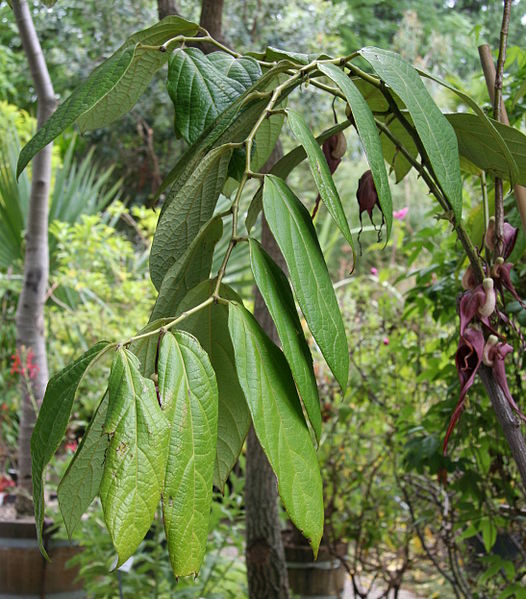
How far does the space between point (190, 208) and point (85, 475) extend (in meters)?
0.15

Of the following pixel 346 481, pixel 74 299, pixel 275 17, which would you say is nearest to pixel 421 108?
pixel 346 481

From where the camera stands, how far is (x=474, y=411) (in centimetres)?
115

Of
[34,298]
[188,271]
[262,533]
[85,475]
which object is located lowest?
[262,533]

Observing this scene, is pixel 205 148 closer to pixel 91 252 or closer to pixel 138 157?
pixel 91 252

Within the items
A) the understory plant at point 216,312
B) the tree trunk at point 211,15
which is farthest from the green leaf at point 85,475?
the tree trunk at point 211,15

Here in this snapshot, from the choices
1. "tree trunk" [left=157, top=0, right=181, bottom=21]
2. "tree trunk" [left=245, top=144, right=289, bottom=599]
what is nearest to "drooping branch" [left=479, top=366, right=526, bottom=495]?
"tree trunk" [left=245, top=144, right=289, bottom=599]

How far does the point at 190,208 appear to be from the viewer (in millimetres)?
415

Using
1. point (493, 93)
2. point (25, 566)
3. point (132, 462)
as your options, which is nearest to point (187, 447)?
point (132, 462)

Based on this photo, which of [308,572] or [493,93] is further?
[308,572]

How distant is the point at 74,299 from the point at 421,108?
355 cm

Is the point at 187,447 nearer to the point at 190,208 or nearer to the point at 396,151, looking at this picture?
the point at 190,208

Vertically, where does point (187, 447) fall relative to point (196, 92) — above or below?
below

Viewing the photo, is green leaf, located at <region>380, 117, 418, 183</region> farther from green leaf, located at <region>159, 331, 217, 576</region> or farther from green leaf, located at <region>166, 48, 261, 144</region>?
green leaf, located at <region>159, 331, 217, 576</region>

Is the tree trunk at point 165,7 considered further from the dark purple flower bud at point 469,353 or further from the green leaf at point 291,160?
the dark purple flower bud at point 469,353
